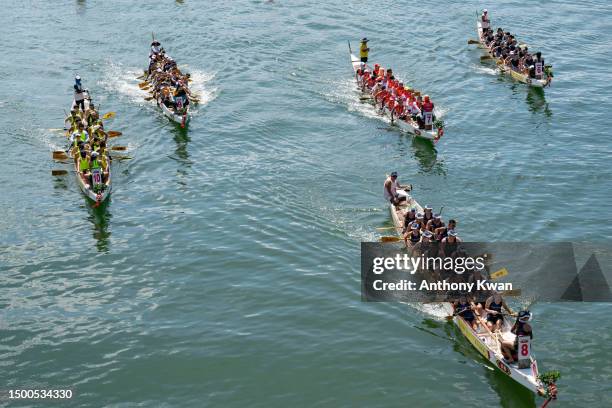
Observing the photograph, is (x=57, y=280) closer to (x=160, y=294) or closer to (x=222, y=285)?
(x=160, y=294)

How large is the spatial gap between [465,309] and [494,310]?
1.07 meters

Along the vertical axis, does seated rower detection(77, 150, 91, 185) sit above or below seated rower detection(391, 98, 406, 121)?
below

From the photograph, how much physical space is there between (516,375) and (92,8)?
5804cm

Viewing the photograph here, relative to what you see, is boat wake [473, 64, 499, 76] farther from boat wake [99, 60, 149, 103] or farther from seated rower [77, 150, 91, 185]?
seated rower [77, 150, 91, 185]

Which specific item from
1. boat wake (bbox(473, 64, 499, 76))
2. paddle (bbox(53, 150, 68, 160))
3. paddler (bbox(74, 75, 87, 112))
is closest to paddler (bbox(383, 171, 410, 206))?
paddle (bbox(53, 150, 68, 160))

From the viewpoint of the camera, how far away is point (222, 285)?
32656 millimetres

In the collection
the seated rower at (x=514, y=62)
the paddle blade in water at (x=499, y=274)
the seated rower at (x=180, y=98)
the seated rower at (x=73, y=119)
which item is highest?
the seated rower at (x=514, y=62)

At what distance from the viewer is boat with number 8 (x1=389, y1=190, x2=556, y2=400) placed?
25.3 meters

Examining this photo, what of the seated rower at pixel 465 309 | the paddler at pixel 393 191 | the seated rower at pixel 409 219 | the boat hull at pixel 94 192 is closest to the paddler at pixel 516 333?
the seated rower at pixel 465 309

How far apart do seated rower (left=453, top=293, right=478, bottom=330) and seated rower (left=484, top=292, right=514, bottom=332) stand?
0.54 m

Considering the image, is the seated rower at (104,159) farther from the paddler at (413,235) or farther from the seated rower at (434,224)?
the seated rower at (434,224)

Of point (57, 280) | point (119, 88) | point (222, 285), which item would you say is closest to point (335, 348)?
point (222, 285)

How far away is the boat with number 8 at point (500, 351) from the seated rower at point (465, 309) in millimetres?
155

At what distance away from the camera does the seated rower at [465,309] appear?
28953 mm
